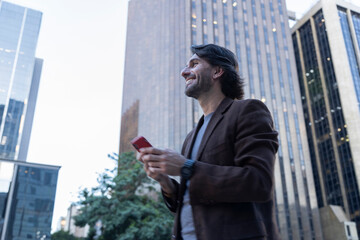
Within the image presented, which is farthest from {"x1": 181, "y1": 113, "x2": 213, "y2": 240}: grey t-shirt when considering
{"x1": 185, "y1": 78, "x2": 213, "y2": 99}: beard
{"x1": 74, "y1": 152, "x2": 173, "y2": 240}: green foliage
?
{"x1": 74, "y1": 152, "x2": 173, "y2": 240}: green foliage

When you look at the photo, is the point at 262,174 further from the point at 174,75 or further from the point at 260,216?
the point at 174,75

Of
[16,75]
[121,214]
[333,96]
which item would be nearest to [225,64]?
[121,214]

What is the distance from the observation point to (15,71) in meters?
97.1

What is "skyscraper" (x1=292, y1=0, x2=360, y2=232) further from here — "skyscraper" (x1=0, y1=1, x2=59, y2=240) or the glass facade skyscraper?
"skyscraper" (x1=0, y1=1, x2=59, y2=240)

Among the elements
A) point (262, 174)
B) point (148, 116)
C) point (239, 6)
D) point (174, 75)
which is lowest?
point (262, 174)

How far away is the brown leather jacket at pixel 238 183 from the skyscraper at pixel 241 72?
51.3m

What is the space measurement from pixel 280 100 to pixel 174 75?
66.4 feet

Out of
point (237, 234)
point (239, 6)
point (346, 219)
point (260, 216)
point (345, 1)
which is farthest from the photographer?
point (345, 1)

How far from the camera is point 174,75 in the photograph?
58750 millimetres

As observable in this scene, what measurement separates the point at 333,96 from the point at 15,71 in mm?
81913

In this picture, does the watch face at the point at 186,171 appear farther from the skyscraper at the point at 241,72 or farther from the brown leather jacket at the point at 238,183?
the skyscraper at the point at 241,72

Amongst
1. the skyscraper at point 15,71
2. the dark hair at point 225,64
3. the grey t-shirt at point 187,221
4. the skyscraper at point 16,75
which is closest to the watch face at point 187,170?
the grey t-shirt at point 187,221

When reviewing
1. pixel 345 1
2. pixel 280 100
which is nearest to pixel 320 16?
pixel 345 1

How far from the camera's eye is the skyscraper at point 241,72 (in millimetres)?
56250
